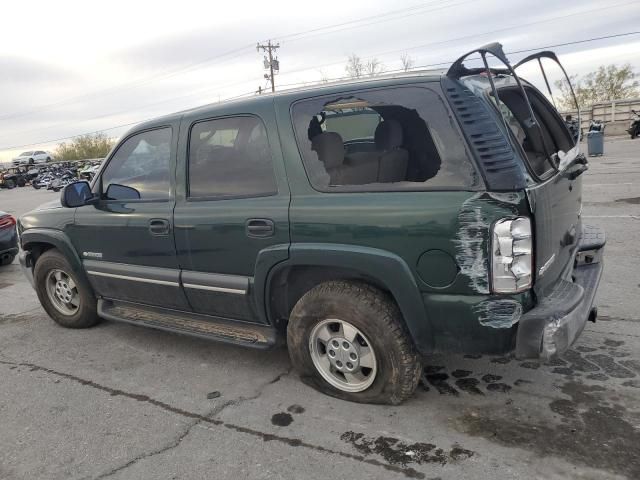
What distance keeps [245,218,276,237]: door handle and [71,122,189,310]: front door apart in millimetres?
725

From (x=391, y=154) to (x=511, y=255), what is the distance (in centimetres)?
95

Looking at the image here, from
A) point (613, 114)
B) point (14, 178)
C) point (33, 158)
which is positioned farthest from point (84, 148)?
point (613, 114)

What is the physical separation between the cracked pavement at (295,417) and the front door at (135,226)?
1.88 feet

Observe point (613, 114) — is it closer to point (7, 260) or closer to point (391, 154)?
point (7, 260)

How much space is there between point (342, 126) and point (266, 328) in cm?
143

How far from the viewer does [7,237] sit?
7.92m

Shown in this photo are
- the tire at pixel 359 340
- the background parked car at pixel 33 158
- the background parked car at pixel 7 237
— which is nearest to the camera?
the tire at pixel 359 340

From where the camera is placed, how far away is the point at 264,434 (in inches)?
117

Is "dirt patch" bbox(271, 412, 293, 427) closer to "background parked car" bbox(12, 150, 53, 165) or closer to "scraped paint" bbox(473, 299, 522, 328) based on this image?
"scraped paint" bbox(473, 299, 522, 328)

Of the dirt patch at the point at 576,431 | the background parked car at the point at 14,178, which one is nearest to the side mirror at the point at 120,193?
the dirt patch at the point at 576,431

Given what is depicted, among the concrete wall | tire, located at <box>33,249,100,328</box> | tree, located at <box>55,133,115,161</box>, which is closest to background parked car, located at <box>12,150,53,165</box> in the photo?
tree, located at <box>55,133,115,161</box>

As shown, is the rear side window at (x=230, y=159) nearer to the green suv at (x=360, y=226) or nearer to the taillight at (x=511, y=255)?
the green suv at (x=360, y=226)

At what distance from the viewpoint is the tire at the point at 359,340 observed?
296cm

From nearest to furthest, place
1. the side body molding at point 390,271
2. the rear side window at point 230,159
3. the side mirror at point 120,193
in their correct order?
the side body molding at point 390,271, the rear side window at point 230,159, the side mirror at point 120,193
